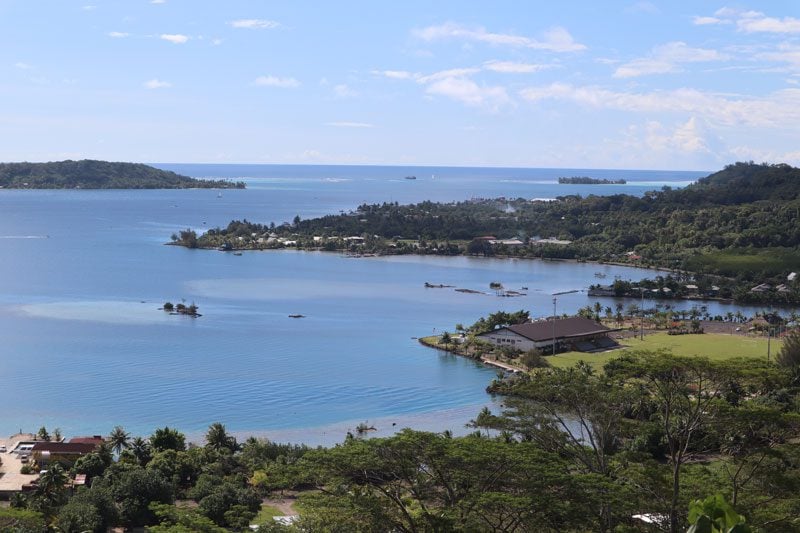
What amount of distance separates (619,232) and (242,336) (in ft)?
176

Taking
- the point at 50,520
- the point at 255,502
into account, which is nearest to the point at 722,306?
the point at 255,502

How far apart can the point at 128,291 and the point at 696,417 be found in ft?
145

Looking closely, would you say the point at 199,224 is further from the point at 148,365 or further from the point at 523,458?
the point at 523,458

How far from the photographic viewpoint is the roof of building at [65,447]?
21188 millimetres

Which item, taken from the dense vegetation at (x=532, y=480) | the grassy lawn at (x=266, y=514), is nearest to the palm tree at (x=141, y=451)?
the dense vegetation at (x=532, y=480)

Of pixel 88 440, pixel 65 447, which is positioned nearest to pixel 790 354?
pixel 88 440

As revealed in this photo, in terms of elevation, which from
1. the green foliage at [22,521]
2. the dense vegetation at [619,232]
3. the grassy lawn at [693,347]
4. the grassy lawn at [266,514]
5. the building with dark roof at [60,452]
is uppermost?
the dense vegetation at [619,232]

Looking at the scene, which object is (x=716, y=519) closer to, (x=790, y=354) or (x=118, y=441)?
(x=118, y=441)

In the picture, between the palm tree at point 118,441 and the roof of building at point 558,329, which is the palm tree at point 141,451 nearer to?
the palm tree at point 118,441

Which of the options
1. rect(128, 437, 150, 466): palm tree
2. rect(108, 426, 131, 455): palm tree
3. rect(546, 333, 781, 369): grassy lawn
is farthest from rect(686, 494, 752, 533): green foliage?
rect(546, 333, 781, 369): grassy lawn

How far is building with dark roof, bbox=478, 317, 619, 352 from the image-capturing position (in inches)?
1457

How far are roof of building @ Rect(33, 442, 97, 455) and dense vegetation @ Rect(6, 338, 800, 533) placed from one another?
3042mm

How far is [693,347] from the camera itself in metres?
36.9

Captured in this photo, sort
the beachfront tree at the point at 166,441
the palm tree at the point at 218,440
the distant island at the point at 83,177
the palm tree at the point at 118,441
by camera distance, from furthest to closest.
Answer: the distant island at the point at 83,177 → the palm tree at the point at 218,440 → the palm tree at the point at 118,441 → the beachfront tree at the point at 166,441
